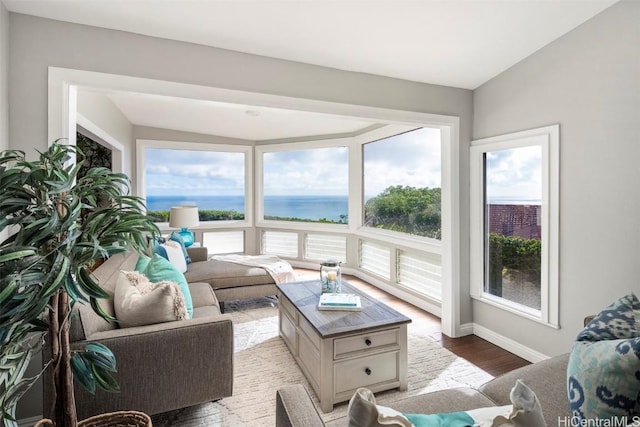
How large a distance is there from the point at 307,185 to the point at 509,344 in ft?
12.9

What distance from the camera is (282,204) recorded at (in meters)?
6.05

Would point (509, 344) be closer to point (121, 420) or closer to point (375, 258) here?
point (375, 258)

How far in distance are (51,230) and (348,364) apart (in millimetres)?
1757

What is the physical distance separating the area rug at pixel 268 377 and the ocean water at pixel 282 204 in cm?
262

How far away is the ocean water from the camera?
5.50 m

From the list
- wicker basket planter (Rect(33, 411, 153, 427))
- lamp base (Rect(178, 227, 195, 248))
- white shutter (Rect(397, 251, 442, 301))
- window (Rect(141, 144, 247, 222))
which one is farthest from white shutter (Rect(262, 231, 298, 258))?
wicker basket planter (Rect(33, 411, 153, 427))

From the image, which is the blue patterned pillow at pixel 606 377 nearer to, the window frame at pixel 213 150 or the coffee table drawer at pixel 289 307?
the coffee table drawer at pixel 289 307

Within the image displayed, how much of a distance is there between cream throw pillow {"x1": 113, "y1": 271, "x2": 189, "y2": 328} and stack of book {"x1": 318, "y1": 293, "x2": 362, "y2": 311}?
972 millimetres

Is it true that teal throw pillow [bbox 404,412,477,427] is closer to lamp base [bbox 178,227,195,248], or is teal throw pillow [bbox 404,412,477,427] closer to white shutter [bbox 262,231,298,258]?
lamp base [bbox 178,227,195,248]

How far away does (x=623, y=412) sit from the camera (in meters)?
0.99

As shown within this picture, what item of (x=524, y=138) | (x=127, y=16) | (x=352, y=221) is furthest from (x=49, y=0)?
(x=352, y=221)

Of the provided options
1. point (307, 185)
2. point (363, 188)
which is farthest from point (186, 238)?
point (363, 188)

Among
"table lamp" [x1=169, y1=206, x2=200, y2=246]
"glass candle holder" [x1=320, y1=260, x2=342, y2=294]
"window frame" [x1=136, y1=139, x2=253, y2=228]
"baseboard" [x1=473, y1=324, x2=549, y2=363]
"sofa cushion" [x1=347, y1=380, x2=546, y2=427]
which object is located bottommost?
"baseboard" [x1=473, y1=324, x2=549, y2=363]

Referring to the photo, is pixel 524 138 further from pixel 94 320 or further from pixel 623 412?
pixel 94 320
